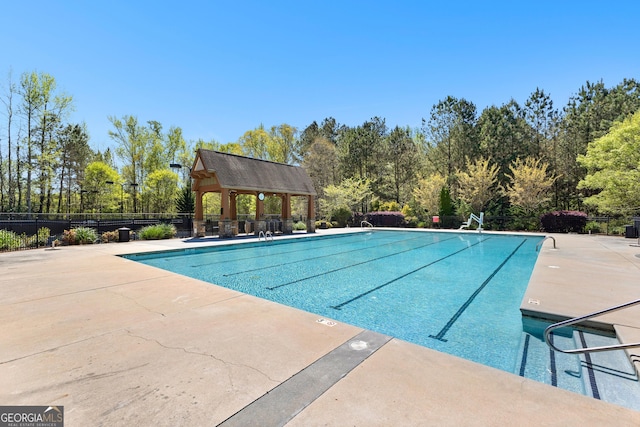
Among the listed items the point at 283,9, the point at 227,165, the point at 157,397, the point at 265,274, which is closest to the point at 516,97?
the point at 283,9

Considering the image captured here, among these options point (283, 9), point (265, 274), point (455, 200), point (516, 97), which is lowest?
point (265, 274)

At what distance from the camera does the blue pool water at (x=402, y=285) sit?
420 centimetres

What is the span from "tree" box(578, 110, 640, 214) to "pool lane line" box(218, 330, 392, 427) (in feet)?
60.7

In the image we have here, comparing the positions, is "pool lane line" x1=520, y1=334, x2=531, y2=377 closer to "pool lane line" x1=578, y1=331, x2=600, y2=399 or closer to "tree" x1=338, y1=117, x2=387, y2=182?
"pool lane line" x1=578, y1=331, x2=600, y2=399

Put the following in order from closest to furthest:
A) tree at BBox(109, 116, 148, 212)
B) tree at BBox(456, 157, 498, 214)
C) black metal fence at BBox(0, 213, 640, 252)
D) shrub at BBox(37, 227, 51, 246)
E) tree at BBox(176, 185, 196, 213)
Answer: black metal fence at BBox(0, 213, 640, 252) < shrub at BBox(37, 227, 51, 246) < tree at BBox(176, 185, 196, 213) < tree at BBox(456, 157, 498, 214) < tree at BBox(109, 116, 148, 212)

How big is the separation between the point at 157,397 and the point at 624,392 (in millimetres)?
4002

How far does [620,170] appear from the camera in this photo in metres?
14.6

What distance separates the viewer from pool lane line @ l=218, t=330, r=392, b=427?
1830mm

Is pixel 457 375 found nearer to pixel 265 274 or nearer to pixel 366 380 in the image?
pixel 366 380

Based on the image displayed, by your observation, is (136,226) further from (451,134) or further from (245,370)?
(451,134)

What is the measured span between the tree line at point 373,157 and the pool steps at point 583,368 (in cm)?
1822

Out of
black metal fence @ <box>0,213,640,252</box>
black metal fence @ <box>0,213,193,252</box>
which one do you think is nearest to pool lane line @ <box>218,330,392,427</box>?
black metal fence @ <box>0,213,193,252</box>

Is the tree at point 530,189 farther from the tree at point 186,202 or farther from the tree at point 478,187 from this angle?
the tree at point 186,202

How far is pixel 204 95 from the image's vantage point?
20.4 meters
